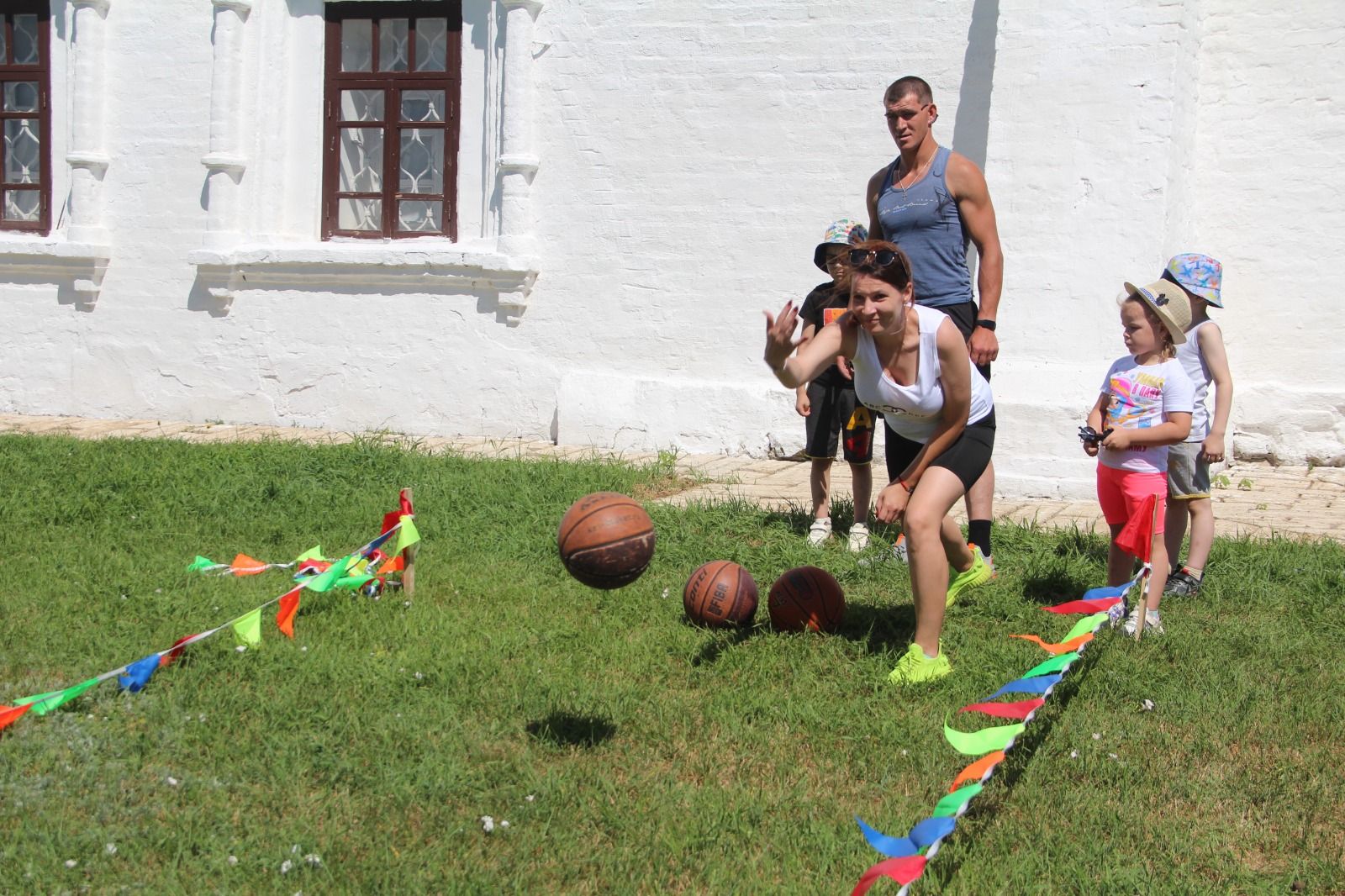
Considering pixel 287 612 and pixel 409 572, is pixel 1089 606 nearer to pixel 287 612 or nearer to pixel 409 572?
pixel 409 572

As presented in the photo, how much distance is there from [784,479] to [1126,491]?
4102 millimetres

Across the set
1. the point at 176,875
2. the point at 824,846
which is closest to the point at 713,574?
the point at 824,846

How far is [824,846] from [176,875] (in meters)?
1.61

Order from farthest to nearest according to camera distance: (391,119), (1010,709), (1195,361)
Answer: (391,119), (1195,361), (1010,709)

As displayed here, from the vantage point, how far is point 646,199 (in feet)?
35.7

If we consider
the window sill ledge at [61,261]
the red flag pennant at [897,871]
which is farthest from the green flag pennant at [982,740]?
the window sill ledge at [61,261]

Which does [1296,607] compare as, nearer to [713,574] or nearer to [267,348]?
[713,574]

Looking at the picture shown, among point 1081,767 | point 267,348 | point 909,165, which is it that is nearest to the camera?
point 1081,767

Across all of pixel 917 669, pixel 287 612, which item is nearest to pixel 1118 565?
pixel 917 669

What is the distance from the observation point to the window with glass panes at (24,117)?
41.1 ft

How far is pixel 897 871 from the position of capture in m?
2.78

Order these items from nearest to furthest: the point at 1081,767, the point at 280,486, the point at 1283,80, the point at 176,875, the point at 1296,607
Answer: the point at 176,875 → the point at 1081,767 → the point at 1296,607 → the point at 280,486 → the point at 1283,80

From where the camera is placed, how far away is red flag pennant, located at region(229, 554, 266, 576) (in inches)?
236

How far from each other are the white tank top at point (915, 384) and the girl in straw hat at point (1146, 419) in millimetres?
808
